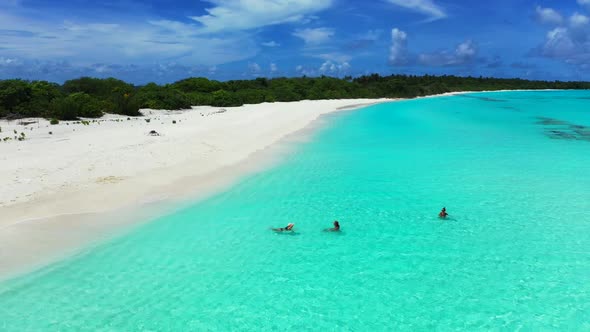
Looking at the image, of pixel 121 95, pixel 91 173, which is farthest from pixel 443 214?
pixel 121 95

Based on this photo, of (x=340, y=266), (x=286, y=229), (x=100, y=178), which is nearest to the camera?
(x=340, y=266)

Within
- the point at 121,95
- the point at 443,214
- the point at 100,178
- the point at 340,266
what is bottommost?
the point at 340,266

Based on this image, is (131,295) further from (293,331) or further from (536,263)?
(536,263)

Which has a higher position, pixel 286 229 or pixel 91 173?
pixel 91 173

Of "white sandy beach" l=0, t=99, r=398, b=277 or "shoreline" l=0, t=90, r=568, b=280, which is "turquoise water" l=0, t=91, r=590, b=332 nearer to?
"shoreline" l=0, t=90, r=568, b=280

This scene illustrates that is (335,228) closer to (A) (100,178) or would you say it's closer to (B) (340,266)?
(B) (340,266)

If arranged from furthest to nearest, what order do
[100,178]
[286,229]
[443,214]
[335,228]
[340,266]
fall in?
[100,178] → [443,214] → [335,228] → [286,229] → [340,266]

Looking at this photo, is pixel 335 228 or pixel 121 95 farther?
pixel 121 95
